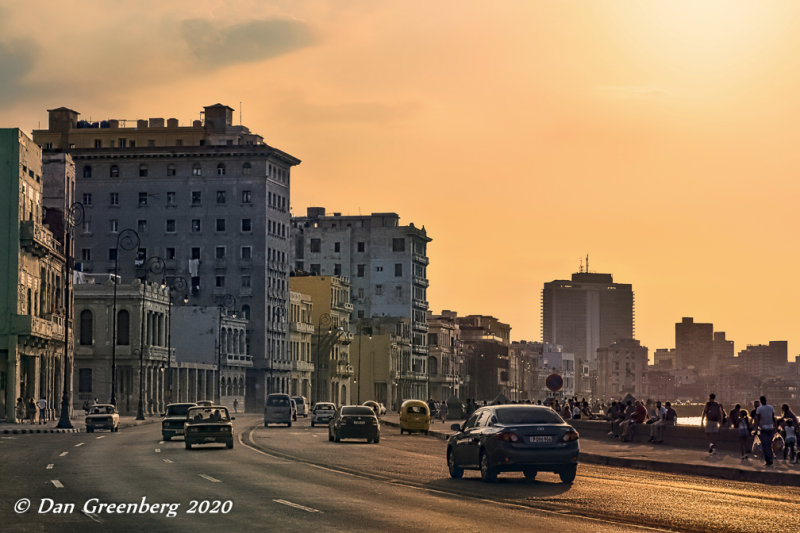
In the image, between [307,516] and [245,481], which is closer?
[307,516]

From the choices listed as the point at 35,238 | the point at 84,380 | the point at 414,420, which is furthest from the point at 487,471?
the point at 84,380

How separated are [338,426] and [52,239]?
152 feet

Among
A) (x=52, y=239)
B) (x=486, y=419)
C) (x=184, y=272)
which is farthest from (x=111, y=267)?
(x=486, y=419)

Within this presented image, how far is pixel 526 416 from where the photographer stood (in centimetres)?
3038

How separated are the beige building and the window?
5302cm

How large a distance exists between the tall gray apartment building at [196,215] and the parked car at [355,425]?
101253 mm

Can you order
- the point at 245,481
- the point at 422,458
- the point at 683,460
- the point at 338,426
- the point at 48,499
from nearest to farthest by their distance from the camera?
the point at 48,499, the point at 245,481, the point at 683,460, the point at 422,458, the point at 338,426

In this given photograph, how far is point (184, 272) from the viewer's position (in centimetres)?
15875

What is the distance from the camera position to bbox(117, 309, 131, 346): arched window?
120 metres

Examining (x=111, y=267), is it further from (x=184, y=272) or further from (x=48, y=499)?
(x=48, y=499)

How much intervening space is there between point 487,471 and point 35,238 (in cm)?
6301

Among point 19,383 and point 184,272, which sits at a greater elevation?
point 184,272

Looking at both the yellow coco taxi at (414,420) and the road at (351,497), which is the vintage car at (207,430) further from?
the yellow coco taxi at (414,420)

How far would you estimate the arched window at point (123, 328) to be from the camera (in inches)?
4707
